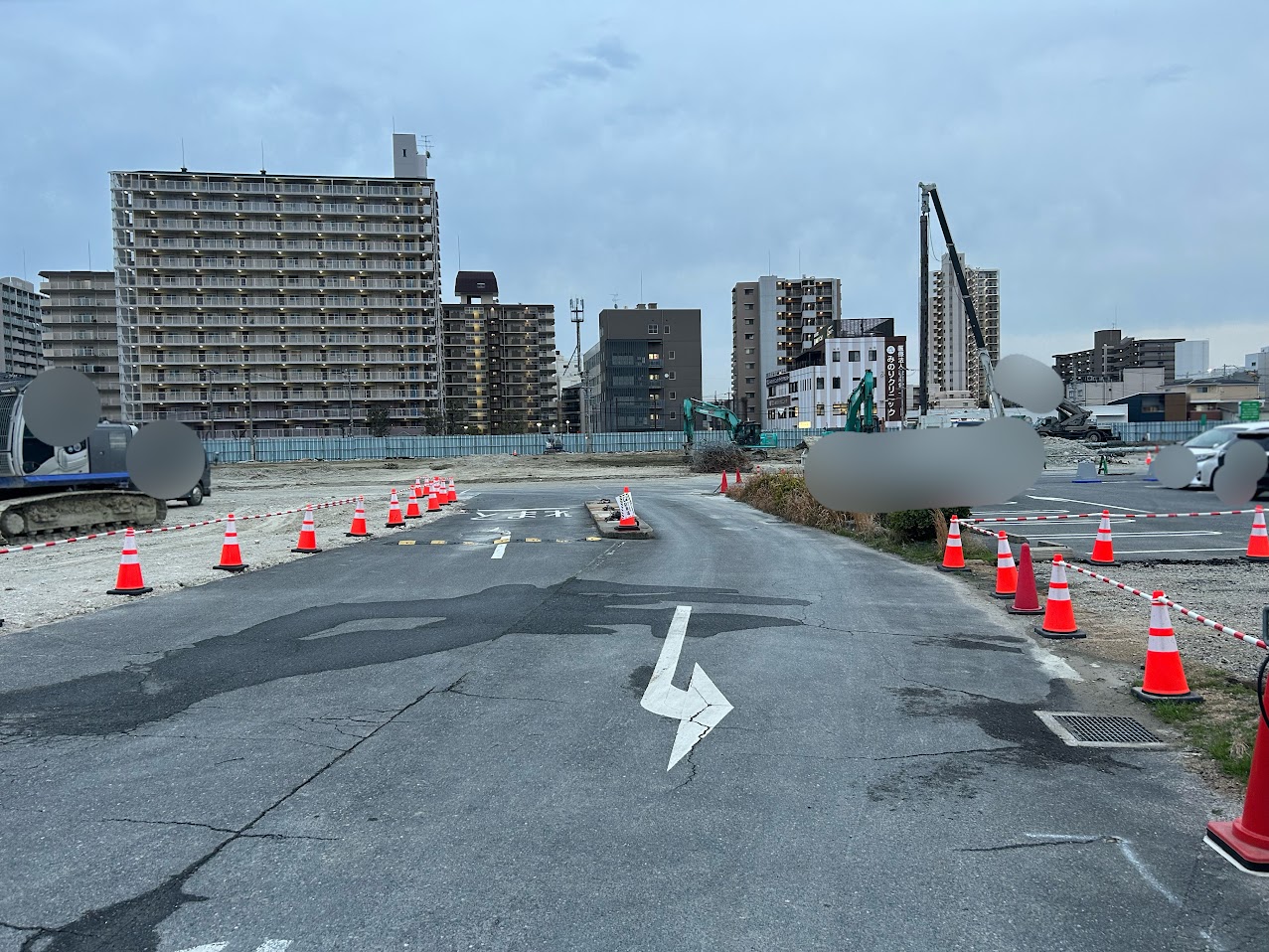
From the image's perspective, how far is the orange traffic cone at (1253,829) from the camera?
3.92 meters

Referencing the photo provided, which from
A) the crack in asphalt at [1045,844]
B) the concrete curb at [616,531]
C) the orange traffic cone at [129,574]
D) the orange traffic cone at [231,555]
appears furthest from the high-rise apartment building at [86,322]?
the crack in asphalt at [1045,844]

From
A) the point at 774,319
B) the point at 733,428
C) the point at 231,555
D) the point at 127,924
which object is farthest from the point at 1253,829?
the point at 774,319

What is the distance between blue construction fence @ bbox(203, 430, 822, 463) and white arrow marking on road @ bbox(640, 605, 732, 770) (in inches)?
2079

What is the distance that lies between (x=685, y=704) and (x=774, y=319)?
381 feet

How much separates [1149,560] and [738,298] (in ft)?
369

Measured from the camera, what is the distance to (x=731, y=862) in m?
4.04

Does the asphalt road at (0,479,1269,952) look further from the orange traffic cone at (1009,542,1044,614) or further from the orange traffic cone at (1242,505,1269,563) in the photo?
the orange traffic cone at (1242,505,1269,563)

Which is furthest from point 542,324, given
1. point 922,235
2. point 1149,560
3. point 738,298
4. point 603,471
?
point 922,235

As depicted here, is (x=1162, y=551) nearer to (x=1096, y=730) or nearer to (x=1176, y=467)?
(x=1096, y=730)

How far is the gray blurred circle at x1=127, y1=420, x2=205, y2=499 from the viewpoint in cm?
237

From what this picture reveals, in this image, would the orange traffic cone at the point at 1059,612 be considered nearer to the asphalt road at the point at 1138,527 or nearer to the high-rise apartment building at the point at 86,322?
the asphalt road at the point at 1138,527

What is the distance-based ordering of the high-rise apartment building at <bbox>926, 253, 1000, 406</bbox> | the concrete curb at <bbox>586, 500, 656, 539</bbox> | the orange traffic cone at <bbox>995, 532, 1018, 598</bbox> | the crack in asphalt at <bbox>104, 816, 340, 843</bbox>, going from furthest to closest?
the concrete curb at <bbox>586, 500, 656, 539</bbox>
the orange traffic cone at <bbox>995, 532, 1018, 598</bbox>
the crack in asphalt at <bbox>104, 816, 340, 843</bbox>
the high-rise apartment building at <bbox>926, 253, 1000, 406</bbox>

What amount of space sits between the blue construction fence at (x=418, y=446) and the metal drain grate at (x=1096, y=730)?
53.5m

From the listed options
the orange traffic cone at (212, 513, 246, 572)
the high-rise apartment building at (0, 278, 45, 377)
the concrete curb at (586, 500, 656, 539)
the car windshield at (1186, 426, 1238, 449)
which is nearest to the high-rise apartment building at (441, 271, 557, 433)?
the concrete curb at (586, 500, 656, 539)
